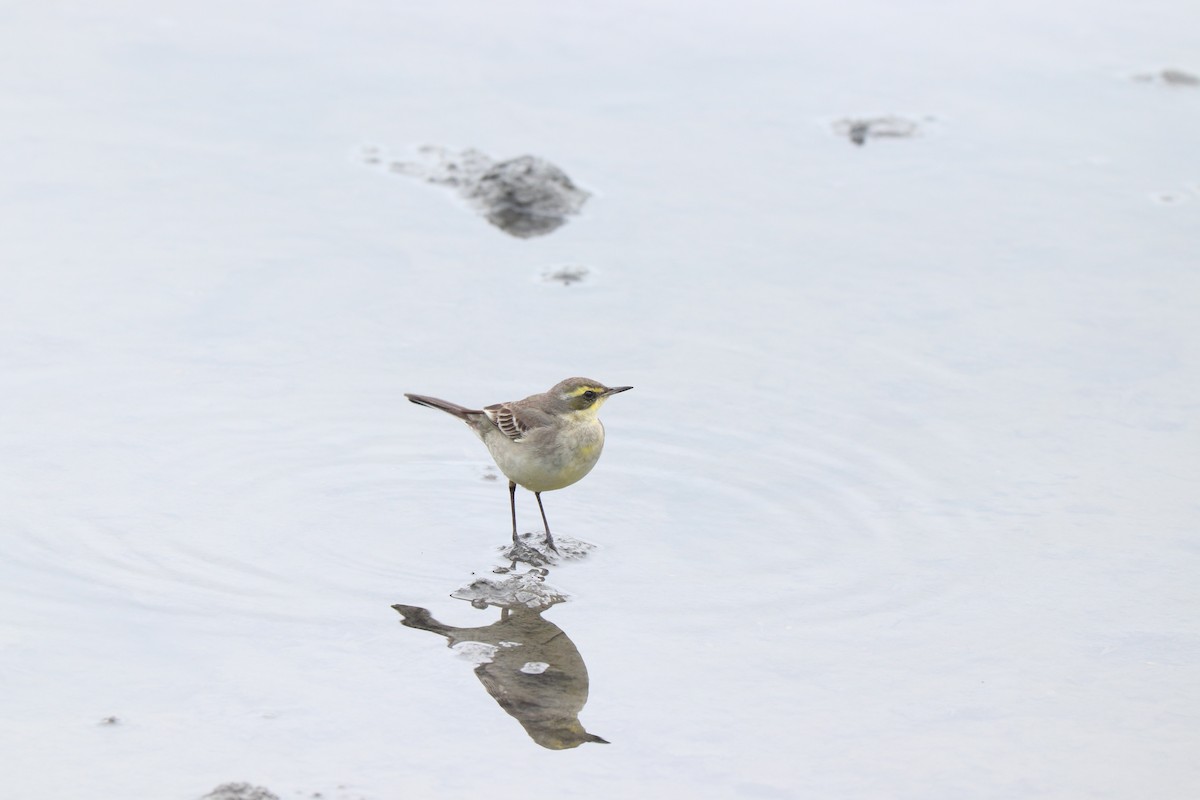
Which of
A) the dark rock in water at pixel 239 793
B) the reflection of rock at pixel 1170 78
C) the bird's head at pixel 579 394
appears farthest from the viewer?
the reflection of rock at pixel 1170 78

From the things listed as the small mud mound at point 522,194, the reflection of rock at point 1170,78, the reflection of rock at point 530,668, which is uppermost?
the reflection of rock at point 1170,78

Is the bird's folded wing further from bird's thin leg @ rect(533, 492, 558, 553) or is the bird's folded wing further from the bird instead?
bird's thin leg @ rect(533, 492, 558, 553)

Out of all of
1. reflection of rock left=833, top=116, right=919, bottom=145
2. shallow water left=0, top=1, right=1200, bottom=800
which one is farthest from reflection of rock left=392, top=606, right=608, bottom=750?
reflection of rock left=833, top=116, right=919, bottom=145

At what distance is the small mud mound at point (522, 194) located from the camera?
38.3 feet

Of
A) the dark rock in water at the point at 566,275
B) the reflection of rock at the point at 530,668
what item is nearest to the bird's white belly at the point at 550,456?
the reflection of rock at the point at 530,668

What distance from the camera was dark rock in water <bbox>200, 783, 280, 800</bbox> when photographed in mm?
5711

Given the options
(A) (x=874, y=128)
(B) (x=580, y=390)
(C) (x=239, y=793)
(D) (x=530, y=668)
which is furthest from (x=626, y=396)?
(A) (x=874, y=128)

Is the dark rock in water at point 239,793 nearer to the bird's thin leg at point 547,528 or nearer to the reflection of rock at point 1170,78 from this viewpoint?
the bird's thin leg at point 547,528

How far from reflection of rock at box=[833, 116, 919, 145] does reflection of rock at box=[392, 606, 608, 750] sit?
7066mm

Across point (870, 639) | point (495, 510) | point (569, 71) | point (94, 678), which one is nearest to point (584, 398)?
point (495, 510)

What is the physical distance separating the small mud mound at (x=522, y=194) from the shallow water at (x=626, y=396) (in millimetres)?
207

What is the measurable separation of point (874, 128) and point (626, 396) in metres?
4.88

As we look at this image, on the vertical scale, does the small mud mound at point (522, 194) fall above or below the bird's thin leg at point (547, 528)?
above

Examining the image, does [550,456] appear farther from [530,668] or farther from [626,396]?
[626,396]
